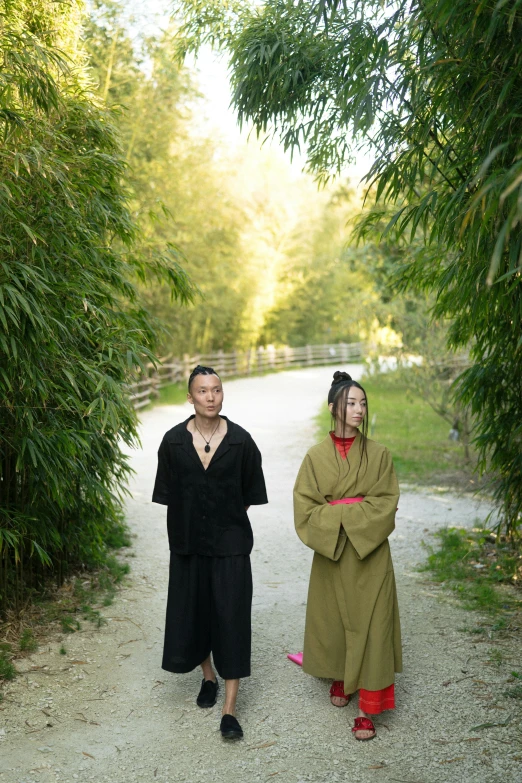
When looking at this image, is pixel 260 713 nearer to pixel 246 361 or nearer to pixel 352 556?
pixel 352 556

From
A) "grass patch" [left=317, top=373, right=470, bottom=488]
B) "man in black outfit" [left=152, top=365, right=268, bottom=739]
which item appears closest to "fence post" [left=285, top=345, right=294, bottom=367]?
"grass patch" [left=317, top=373, right=470, bottom=488]

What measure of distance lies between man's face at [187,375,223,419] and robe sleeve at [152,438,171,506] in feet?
0.84

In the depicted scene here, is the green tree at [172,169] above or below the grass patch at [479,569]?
above

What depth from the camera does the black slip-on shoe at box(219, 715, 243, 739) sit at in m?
3.41

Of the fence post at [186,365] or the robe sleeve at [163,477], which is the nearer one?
the robe sleeve at [163,477]

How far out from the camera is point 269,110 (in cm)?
494

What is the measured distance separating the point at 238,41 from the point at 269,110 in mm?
429

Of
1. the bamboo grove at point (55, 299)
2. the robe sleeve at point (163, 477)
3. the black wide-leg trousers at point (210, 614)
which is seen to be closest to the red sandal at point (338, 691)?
the black wide-leg trousers at point (210, 614)

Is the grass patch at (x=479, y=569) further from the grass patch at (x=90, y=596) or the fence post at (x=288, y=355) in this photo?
the fence post at (x=288, y=355)

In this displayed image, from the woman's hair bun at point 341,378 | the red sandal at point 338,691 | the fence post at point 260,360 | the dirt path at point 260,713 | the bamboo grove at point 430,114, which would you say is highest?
the bamboo grove at point 430,114

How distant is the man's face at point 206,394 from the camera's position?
3.49 m

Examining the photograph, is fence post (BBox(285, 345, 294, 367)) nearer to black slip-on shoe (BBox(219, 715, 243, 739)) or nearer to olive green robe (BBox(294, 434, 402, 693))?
olive green robe (BBox(294, 434, 402, 693))

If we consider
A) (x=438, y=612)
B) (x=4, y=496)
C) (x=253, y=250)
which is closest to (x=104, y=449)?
(x=4, y=496)

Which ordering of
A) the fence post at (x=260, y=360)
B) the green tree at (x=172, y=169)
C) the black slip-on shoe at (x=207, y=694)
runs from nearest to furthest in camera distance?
the black slip-on shoe at (x=207, y=694)
the green tree at (x=172, y=169)
the fence post at (x=260, y=360)
